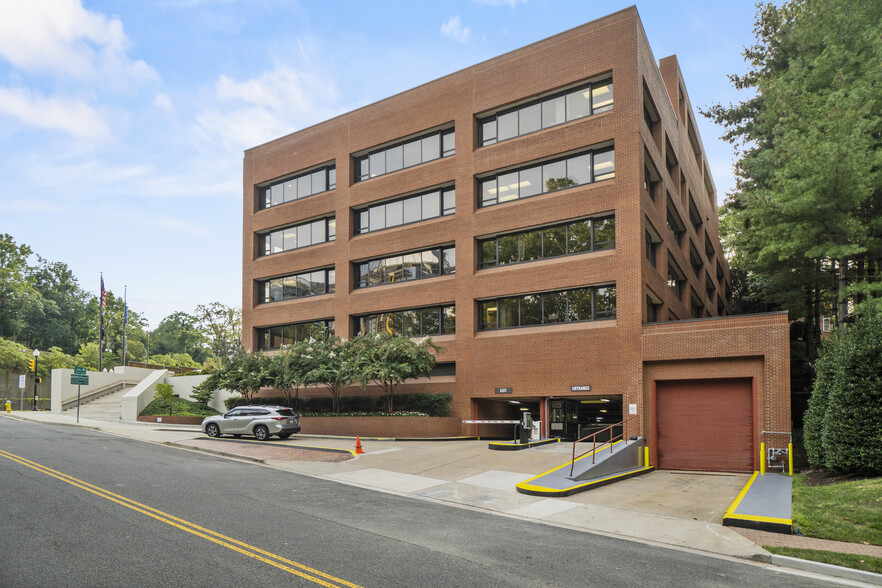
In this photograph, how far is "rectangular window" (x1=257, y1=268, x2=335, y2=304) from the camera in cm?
3653

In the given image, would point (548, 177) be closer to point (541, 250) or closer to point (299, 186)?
point (541, 250)

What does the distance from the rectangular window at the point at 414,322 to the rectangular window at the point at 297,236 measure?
19.9 feet

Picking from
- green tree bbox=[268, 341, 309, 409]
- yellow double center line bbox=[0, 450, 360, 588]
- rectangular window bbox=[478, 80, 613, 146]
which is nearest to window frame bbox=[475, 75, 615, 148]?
rectangular window bbox=[478, 80, 613, 146]

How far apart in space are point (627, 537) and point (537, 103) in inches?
876

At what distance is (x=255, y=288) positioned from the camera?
40281 millimetres

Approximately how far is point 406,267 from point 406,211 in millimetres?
3040

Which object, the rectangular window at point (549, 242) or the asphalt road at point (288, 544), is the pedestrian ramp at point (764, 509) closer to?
the asphalt road at point (288, 544)

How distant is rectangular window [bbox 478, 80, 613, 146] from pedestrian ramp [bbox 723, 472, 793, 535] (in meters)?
17.2

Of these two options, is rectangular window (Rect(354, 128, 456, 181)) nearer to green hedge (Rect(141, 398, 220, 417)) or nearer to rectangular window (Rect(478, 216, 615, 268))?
rectangular window (Rect(478, 216, 615, 268))

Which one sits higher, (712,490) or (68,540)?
(68,540)

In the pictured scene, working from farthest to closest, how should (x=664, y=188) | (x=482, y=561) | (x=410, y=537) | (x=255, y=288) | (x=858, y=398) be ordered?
1. (x=255, y=288)
2. (x=664, y=188)
3. (x=858, y=398)
4. (x=410, y=537)
5. (x=482, y=561)

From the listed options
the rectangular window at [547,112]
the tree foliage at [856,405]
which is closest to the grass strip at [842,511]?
the tree foliage at [856,405]

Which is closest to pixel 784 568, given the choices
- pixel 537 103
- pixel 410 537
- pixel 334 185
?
pixel 410 537

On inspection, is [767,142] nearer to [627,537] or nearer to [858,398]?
[858,398]
